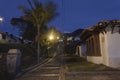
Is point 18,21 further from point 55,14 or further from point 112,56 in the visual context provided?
point 112,56

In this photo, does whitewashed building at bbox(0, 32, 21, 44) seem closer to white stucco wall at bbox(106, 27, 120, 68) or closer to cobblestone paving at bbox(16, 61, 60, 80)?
cobblestone paving at bbox(16, 61, 60, 80)

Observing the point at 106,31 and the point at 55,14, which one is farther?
the point at 55,14

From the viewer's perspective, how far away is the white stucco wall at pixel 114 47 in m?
21.0

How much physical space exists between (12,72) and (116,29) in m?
8.57

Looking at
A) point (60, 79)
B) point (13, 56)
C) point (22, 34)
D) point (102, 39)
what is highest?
point (22, 34)

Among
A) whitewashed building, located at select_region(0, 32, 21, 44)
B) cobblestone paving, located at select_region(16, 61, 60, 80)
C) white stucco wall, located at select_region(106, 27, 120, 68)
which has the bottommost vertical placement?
cobblestone paving, located at select_region(16, 61, 60, 80)

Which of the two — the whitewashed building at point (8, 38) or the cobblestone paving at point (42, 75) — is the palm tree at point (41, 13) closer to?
the whitewashed building at point (8, 38)

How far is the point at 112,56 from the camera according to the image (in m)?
21.1

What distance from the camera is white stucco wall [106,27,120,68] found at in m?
21.0

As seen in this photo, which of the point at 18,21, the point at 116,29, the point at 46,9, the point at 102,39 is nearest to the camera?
the point at 116,29

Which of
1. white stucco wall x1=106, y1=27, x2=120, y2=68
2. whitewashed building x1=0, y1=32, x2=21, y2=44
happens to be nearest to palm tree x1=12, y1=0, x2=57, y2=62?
whitewashed building x1=0, y1=32, x2=21, y2=44

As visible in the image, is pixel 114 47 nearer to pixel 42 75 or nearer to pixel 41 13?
pixel 42 75

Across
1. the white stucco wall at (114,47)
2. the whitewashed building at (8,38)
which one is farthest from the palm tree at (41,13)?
the white stucco wall at (114,47)

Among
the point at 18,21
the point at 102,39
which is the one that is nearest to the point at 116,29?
the point at 102,39
